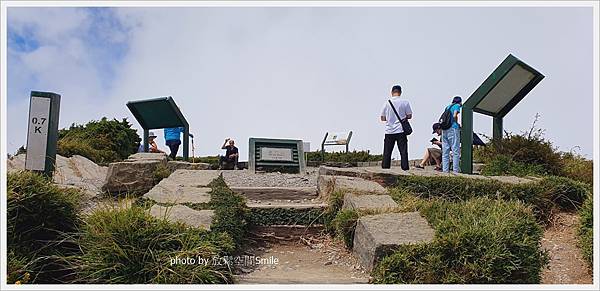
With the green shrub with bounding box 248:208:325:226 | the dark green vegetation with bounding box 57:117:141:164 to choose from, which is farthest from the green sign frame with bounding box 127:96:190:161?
the green shrub with bounding box 248:208:325:226

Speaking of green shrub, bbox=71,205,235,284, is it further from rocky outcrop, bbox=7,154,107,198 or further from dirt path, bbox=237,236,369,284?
rocky outcrop, bbox=7,154,107,198

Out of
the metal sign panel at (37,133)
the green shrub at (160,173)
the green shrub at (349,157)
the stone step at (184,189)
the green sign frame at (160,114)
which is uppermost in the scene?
the green sign frame at (160,114)

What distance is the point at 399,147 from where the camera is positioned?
880 centimetres

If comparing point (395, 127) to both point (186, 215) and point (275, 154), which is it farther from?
point (186, 215)

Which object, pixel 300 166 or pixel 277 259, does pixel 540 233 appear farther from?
pixel 300 166

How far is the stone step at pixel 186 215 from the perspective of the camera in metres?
4.37

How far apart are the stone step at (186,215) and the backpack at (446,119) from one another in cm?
489

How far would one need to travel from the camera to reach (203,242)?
3.88 metres

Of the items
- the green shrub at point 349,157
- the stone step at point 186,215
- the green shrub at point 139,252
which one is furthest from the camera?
the green shrub at point 349,157

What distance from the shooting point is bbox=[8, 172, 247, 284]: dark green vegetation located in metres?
3.56

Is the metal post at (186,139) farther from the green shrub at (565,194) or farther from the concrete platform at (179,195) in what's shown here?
the green shrub at (565,194)

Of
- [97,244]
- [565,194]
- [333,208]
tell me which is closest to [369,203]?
[333,208]

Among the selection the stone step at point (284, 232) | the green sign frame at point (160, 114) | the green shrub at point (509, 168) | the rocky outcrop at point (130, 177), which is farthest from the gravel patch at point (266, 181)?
the green sign frame at point (160, 114)

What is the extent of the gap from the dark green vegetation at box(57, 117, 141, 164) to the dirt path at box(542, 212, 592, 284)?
33.3ft
